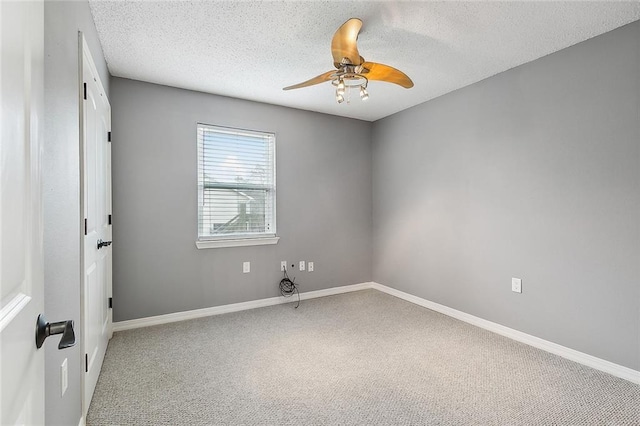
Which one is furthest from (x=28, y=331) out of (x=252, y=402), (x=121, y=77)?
(x=121, y=77)

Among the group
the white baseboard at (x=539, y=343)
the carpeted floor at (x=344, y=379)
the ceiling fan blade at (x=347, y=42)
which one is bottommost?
the carpeted floor at (x=344, y=379)

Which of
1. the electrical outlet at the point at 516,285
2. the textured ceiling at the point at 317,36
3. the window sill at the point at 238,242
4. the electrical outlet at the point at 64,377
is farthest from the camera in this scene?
the window sill at the point at 238,242

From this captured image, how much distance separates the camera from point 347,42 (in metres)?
2.11

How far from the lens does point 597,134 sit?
2473 millimetres

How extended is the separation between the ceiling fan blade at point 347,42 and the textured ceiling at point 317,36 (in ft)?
0.59

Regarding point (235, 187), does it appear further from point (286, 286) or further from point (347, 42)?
point (347, 42)

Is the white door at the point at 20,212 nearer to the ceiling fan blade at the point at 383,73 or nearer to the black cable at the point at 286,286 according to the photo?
the ceiling fan blade at the point at 383,73

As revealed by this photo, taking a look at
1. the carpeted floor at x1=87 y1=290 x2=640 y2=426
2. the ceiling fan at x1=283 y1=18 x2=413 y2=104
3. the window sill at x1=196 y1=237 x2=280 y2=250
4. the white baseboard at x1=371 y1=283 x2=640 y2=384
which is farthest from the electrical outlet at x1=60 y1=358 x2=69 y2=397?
the white baseboard at x1=371 y1=283 x2=640 y2=384

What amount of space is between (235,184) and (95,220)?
5.65 ft

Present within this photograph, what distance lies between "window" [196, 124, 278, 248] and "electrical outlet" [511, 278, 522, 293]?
8.34ft

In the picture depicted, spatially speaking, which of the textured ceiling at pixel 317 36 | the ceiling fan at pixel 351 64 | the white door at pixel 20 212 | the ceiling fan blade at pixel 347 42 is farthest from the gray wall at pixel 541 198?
the white door at pixel 20 212

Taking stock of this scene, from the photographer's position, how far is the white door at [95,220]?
1.90 m

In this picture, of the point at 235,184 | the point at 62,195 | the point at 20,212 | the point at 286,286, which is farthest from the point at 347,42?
the point at 286,286

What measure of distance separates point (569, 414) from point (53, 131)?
304cm
